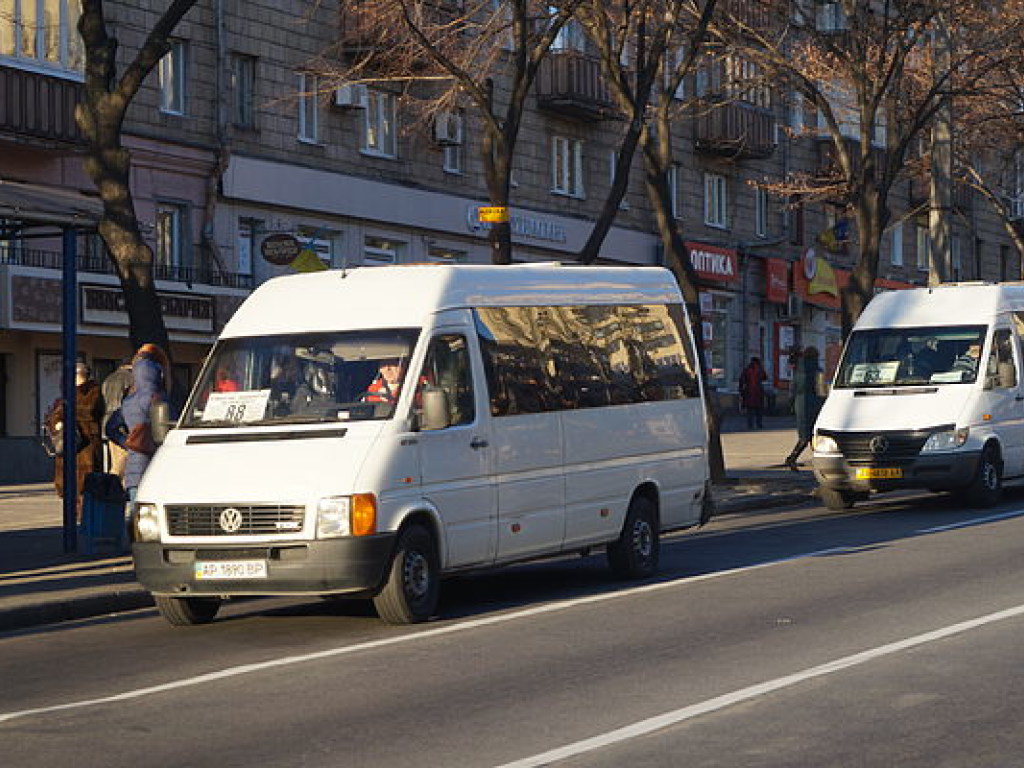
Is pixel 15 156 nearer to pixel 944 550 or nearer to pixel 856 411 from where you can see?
pixel 856 411

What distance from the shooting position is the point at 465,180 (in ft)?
137

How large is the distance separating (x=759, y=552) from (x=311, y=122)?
21194 mm

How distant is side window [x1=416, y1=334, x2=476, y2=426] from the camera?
13516mm

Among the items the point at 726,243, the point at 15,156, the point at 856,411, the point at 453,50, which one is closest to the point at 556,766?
the point at 856,411

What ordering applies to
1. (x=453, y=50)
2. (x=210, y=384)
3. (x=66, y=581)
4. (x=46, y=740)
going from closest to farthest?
(x=46, y=740)
(x=210, y=384)
(x=66, y=581)
(x=453, y=50)

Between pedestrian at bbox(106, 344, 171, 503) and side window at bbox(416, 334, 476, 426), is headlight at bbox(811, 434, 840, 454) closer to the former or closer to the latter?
pedestrian at bbox(106, 344, 171, 503)

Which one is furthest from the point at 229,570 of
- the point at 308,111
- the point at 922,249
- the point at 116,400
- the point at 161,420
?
the point at 922,249

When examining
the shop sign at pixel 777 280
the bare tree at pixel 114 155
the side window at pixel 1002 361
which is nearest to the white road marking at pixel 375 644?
the bare tree at pixel 114 155

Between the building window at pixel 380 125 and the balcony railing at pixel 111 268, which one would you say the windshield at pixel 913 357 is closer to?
A: the balcony railing at pixel 111 268

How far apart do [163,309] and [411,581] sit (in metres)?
21.1

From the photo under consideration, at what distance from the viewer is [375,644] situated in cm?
1206

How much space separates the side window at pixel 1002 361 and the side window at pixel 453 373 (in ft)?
35.4

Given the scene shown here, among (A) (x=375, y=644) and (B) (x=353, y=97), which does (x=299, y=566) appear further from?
(B) (x=353, y=97)

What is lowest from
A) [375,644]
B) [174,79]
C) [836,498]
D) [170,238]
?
[375,644]
